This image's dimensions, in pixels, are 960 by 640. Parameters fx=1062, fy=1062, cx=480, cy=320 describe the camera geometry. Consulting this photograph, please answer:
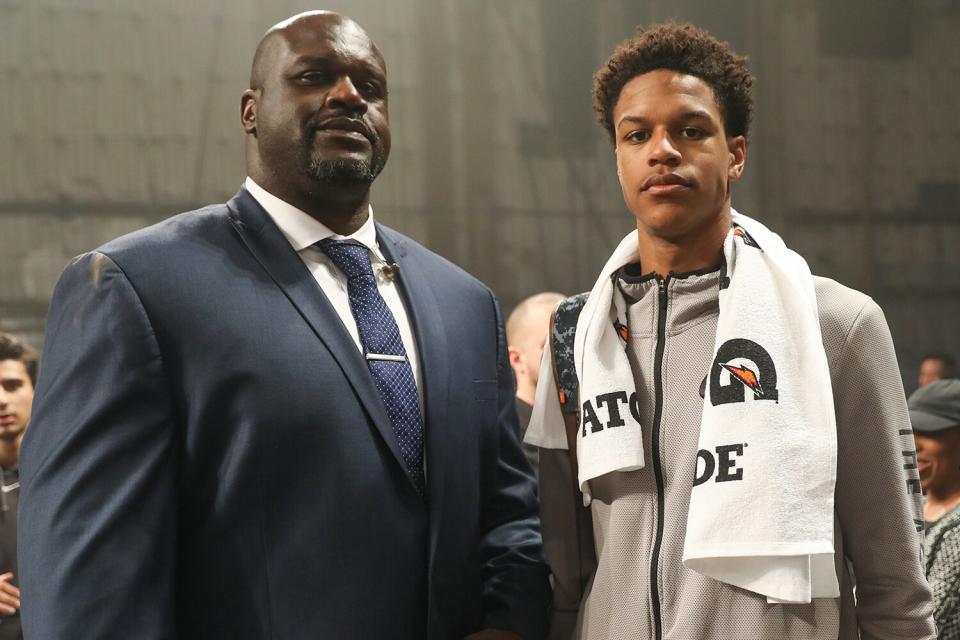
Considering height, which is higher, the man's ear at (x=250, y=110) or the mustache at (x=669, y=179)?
the man's ear at (x=250, y=110)

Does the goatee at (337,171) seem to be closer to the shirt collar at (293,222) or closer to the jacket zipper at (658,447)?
the shirt collar at (293,222)

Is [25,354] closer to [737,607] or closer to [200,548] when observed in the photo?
[200,548]

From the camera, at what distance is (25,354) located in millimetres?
3602

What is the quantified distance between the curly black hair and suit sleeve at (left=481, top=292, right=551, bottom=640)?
478 millimetres

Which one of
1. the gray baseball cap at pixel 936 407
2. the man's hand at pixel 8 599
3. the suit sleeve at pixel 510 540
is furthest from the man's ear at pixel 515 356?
the suit sleeve at pixel 510 540

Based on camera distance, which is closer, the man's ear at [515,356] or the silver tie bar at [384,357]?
the silver tie bar at [384,357]

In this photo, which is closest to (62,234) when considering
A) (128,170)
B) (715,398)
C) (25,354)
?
(128,170)

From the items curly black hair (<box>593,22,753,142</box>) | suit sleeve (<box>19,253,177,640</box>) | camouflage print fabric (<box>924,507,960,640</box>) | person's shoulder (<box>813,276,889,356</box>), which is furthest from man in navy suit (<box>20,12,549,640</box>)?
camouflage print fabric (<box>924,507,960,640</box>)

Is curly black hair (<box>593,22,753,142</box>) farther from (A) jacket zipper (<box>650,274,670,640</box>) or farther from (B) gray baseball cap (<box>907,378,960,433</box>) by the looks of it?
(B) gray baseball cap (<box>907,378,960,433</box>)

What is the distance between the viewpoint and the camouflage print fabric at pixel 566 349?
1.75 m

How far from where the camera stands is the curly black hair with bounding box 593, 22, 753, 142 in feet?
5.52

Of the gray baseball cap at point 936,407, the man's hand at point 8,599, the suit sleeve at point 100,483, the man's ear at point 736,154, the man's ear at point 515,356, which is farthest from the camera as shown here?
the man's ear at point 515,356

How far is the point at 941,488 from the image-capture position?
299 centimetres

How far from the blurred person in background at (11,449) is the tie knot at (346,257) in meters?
1.44
